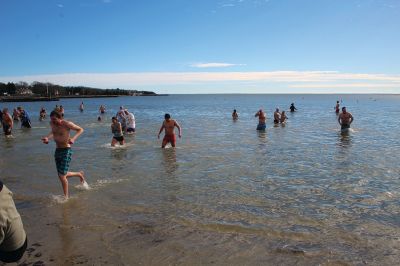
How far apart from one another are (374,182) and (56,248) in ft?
24.5

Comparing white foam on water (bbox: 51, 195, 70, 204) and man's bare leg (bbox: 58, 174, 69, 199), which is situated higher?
man's bare leg (bbox: 58, 174, 69, 199)

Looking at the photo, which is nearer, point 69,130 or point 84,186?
point 69,130

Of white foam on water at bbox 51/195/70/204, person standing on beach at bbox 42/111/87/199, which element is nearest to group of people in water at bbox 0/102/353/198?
person standing on beach at bbox 42/111/87/199

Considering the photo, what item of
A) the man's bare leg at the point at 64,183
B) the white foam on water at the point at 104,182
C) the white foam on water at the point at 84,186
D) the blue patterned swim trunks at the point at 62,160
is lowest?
the white foam on water at the point at 104,182

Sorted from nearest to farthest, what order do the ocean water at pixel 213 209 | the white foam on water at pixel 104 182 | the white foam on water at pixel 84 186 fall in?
the ocean water at pixel 213 209
the white foam on water at pixel 84 186
the white foam on water at pixel 104 182

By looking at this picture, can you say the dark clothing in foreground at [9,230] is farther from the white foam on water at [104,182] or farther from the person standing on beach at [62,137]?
the white foam on water at [104,182]

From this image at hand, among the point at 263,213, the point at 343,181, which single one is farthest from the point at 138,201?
the point at 343,181

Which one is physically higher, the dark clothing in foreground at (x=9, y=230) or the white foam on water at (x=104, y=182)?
the dark clothing in foreground at (x=9, y=230)

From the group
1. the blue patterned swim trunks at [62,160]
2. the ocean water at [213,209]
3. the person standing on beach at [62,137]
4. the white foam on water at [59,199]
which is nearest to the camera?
the ocean water at [213,209]

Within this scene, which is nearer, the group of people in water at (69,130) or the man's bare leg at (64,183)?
the group of people in water at (69,130)

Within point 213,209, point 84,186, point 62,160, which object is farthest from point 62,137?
point 213,209

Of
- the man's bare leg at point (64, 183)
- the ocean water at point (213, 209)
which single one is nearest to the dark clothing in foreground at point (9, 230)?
the ocean water at point (213, 209)

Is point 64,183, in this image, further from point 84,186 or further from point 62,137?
point 84,186

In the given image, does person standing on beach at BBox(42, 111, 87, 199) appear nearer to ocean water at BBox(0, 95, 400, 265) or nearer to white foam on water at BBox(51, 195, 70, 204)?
white foam on water at BBox(51, 195, 70, 204)
